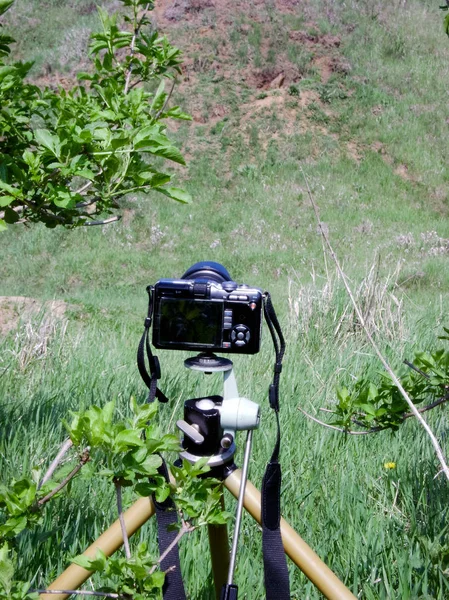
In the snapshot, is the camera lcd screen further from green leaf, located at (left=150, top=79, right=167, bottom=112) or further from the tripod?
green leaf, located at (left=150, top=79, right=167, bottom=112)

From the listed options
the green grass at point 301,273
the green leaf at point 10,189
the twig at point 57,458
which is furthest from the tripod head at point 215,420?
the green grass at point 301,273

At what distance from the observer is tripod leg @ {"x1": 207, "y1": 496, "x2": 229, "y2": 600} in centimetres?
125

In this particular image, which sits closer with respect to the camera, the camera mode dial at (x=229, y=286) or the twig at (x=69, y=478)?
the twig at (x=69, y=478)

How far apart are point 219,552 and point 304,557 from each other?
23cm

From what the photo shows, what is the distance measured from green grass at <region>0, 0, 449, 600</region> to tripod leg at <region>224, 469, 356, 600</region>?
55cm

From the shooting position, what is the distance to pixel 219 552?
1.26m

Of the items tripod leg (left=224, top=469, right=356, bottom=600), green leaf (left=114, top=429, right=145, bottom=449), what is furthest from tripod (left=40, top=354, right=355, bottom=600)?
green leaf (left=114, top=429, right=145, bottom=449)

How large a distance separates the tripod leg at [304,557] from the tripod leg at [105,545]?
0.16 m

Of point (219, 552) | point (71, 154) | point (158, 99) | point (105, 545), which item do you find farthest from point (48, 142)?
point (219, 552)

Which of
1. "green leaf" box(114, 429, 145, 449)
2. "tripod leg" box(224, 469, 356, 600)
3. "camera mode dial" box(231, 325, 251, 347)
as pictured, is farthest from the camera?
"camera mode dial" box(231, 325, 251, 347)

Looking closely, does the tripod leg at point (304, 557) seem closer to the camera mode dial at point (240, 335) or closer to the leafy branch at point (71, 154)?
the camera mode dial at point (240, 335)

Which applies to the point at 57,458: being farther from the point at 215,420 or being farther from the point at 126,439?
the point at 215,420

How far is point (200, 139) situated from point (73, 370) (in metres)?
13.5

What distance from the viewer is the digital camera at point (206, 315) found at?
115 centimetres
